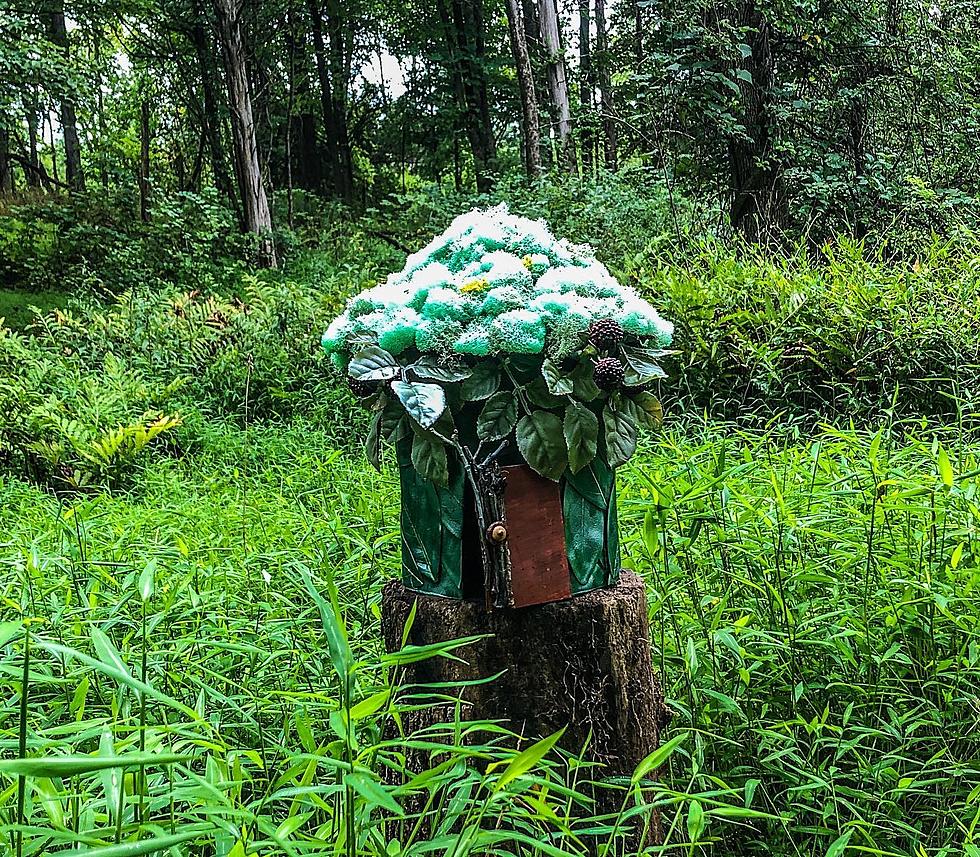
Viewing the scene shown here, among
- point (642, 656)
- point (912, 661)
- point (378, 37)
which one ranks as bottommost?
point (912, 661)

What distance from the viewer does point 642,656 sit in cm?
146

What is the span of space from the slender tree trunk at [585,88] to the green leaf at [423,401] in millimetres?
5317

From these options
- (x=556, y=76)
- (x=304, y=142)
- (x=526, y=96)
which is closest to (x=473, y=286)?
(x=526, y=96)

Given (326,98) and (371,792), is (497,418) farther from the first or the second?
Answer: (326,98)

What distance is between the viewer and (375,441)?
1507 mm

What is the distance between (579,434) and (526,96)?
300 inches

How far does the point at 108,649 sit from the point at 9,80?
29.8 feet

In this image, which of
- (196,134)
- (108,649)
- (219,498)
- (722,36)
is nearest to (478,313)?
(108,649)

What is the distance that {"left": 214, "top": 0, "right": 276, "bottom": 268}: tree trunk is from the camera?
827 centimetres

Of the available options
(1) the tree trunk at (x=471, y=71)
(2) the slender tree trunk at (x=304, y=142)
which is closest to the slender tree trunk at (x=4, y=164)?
(2) the slender tree trunk at (x=304, y=142)

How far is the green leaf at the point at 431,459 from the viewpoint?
1.37 m

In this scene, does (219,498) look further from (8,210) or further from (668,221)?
(8,210)

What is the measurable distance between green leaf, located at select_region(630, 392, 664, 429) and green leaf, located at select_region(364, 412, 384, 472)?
45 cm

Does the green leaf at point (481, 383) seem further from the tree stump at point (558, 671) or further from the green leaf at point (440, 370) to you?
the tree stump at point (558, 671)
